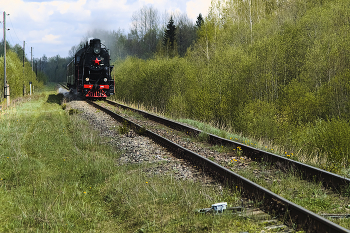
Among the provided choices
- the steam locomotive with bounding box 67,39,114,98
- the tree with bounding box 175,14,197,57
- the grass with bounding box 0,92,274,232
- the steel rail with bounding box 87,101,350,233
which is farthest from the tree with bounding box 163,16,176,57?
the steel rail with bounding box 87,101,350,233

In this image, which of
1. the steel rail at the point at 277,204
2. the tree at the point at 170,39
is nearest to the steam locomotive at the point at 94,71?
the steel rail at the point at 277,204

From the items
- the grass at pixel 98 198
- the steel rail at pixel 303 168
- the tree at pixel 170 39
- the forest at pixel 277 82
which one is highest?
the tree at pixel 170 39

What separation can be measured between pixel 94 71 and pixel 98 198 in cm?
1936

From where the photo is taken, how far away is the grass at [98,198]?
3930 millimetres

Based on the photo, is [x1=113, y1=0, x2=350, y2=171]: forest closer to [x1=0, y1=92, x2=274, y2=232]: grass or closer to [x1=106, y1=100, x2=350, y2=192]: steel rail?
[x1=106, y1=100, x2=350, y2=192]: steel rail

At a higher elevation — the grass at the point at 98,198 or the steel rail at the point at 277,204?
the steel rail at the point at 277,204

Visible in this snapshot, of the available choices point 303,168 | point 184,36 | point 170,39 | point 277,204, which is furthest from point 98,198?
point 184,36

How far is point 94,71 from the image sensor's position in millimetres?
23219

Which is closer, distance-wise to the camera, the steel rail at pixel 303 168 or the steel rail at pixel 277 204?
the steel rail at pixel 277 204

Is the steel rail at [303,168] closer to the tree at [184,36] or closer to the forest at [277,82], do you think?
the forest at [277,82]

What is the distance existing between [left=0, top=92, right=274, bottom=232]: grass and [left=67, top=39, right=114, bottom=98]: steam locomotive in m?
16.0

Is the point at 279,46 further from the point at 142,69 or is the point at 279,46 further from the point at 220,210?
the point at 220,210

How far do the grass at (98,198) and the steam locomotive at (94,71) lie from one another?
1597 cm

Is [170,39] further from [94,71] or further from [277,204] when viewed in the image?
[277,204]
